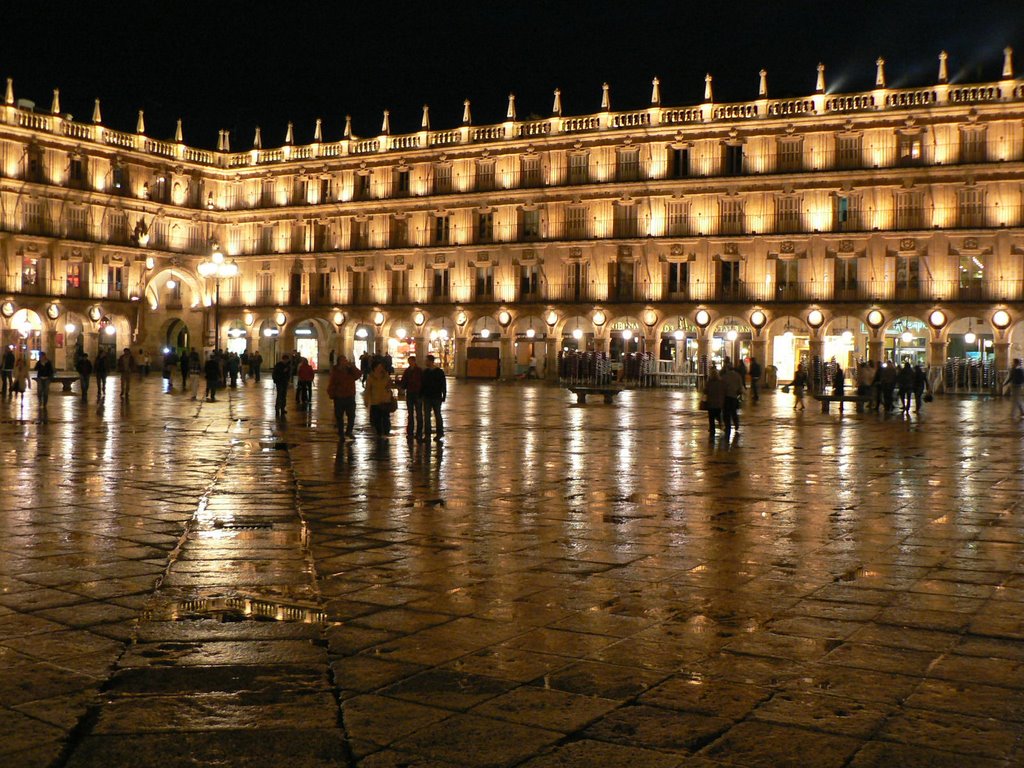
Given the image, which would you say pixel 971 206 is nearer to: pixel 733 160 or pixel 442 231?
pixel 733 160

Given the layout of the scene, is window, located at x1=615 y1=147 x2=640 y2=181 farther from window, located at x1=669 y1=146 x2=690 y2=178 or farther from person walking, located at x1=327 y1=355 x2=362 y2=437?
person walking, located at x1=327 y1=355 x2=362 y2=437

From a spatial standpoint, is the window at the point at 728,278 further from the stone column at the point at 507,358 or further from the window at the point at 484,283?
the window at the point at 484,283

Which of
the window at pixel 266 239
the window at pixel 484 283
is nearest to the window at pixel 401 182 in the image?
the window at pixel 484 283

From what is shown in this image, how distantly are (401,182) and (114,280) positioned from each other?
54.6 feet

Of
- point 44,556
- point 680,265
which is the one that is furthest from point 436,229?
point 44,556

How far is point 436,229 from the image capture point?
195ft

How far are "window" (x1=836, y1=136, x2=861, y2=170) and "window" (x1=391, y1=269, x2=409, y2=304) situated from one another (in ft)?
77.0

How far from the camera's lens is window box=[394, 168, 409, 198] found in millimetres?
60375

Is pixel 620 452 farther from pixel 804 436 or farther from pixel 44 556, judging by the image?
pixel 44 556

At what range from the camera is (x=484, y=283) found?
58188 millimetres

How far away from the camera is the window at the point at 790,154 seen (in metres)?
51.1

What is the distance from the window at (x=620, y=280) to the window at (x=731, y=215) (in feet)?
16.1

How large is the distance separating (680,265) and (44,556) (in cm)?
4787

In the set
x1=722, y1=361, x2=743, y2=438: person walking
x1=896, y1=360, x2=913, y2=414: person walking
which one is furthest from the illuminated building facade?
x1=722, y1=361, x2=743, y2=438: person walking
